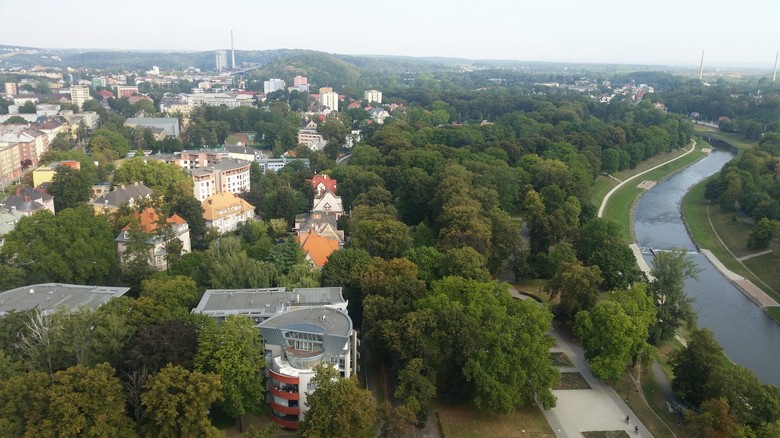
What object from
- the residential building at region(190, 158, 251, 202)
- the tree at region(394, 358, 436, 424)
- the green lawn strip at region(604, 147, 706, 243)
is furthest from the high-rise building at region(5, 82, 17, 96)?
the tree at region(394, 358, 436, 424)

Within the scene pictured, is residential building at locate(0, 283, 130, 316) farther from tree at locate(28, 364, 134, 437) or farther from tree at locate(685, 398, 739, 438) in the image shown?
tree at locate(685, 398, 739, 438)

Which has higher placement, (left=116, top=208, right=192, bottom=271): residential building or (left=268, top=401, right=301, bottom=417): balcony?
(left=116, top=208, right=192, bottom=271): residential building

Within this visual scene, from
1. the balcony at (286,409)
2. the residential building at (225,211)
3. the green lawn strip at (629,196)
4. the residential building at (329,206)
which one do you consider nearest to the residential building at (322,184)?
the residential building at (329,206)

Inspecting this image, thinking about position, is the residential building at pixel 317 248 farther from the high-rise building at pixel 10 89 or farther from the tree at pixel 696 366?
the high-rise building at pixel 10 89

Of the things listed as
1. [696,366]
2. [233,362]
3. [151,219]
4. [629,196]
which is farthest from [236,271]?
[629,196]

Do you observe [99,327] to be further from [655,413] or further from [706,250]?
[706,250]

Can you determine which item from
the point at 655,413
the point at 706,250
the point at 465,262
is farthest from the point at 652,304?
the point at 706,250
